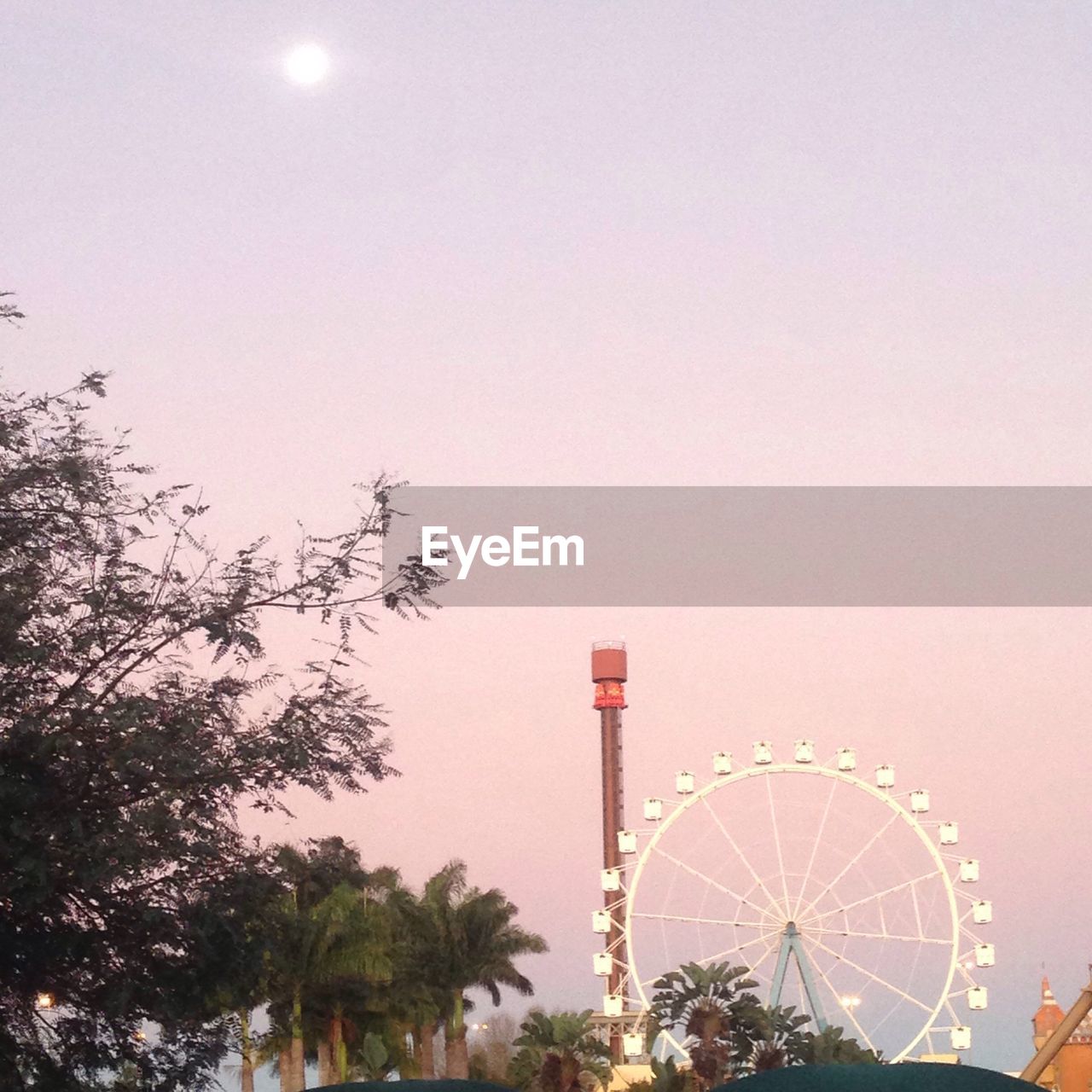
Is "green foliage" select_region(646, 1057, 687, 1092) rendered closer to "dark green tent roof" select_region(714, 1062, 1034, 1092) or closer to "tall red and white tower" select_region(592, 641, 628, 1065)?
"dark green tent roof" select_region(714, 1062, 1034, 1092)

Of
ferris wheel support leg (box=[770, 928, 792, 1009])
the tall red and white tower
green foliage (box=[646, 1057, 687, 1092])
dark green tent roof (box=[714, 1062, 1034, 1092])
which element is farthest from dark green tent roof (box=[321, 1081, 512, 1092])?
the tall red and white tower

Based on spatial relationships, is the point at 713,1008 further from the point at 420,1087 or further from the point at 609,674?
the point at 609,674

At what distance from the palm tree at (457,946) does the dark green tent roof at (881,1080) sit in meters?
70.0

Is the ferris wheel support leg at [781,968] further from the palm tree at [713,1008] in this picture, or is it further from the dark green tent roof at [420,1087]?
the dark green tent roof at [420,1087]

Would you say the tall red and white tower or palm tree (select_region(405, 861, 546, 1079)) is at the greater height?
the tall red and white tower

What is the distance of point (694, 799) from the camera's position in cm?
6022

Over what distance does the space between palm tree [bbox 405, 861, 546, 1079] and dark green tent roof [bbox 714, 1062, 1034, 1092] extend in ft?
230

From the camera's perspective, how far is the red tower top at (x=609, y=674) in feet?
374

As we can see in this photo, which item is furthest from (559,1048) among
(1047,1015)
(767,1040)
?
(1047,1015)

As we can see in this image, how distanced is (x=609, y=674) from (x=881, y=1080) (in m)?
107

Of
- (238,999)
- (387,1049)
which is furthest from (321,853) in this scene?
(387,1049)

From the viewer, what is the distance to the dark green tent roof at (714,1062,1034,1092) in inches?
312

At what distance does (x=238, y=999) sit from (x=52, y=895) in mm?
2550

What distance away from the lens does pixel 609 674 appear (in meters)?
115
